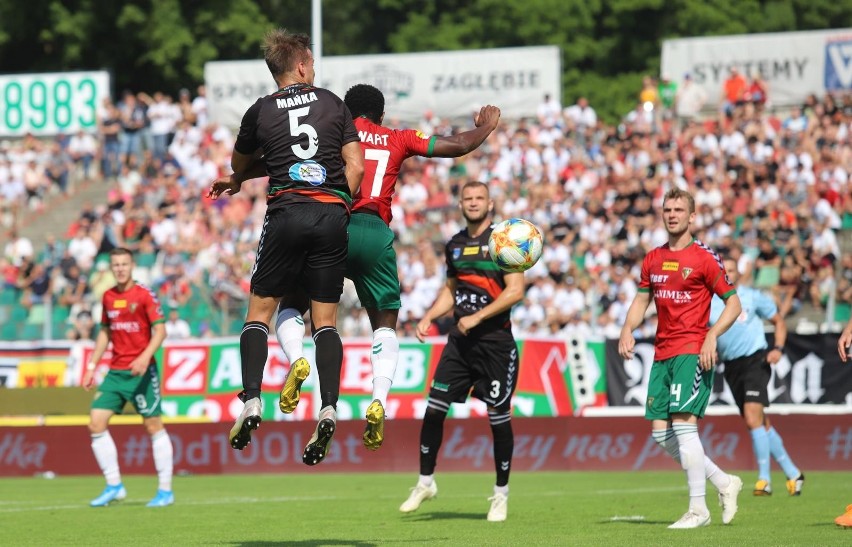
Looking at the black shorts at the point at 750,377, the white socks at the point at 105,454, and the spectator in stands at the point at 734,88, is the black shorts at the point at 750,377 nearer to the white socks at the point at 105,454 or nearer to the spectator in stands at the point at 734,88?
the white socks at the point at 105,454

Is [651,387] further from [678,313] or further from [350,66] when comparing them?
[350,66]

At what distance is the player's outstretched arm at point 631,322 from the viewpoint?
11.5 meters

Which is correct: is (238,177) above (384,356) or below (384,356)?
above

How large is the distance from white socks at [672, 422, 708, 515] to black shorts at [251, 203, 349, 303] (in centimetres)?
329

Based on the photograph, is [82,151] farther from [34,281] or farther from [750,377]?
[750,377]

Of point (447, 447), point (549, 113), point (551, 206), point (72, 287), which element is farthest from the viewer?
point (549, 113)

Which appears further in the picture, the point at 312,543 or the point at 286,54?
the point at 312,543

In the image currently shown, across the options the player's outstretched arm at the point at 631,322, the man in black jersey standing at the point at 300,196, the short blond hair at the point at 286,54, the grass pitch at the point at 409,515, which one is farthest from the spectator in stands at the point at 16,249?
the short blond hair at the point at 286,54

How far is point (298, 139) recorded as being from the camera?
9.26 meters

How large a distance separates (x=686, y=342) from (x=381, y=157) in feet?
9.74

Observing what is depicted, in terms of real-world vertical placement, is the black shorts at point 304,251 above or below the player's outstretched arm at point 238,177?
below

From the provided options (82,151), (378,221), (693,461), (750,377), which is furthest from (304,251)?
(82,151)

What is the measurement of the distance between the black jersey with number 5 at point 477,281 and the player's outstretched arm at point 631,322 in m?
1.22

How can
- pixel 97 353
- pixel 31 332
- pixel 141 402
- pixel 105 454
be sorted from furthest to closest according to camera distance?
pixel 31 332, pixel 97 353, pixel 105 454, pixel 141 402
